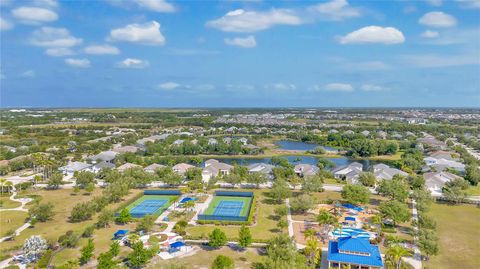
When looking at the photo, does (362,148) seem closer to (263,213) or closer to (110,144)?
(263,213)

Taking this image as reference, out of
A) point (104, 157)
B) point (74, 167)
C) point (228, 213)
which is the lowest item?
point (228, 213)

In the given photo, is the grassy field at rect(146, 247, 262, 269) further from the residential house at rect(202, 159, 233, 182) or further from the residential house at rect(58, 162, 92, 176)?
the residential house at rect(58, 162, 92, 176)

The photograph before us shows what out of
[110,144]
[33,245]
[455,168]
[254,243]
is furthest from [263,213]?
[110,144]

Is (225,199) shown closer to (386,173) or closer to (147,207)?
(147,207)

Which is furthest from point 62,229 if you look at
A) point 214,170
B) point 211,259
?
point 214,170

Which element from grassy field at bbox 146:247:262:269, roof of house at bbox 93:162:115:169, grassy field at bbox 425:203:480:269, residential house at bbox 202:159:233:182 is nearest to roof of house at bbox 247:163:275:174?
residential house at bbox 202:159:233:182

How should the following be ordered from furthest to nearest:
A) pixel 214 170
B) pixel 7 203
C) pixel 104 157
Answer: pixel 104 157 < pixel 214 170 < pixel 7 203
